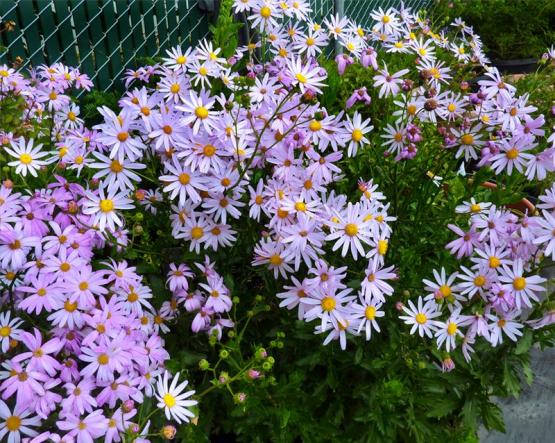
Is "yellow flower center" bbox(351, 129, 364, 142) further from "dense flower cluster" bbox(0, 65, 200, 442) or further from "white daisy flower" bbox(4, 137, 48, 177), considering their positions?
"white daisy flower" bbox(4, 137, 48, 177)

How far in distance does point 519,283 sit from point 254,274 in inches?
31.2

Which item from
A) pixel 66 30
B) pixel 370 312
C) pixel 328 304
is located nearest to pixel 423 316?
pixel 370 312

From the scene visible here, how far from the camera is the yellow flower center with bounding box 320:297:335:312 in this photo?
1.48 meters

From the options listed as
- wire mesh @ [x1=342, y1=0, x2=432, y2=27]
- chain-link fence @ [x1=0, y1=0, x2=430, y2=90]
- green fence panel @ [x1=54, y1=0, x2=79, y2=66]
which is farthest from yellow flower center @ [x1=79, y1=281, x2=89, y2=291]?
wire mesh @ [x1=342, y1=0, x2=432, y2=27]

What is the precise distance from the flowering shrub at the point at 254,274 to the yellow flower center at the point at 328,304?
0.01 meters

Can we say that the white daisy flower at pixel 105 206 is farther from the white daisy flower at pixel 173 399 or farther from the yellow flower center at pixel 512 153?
the yellow flower center at pixel 512 153

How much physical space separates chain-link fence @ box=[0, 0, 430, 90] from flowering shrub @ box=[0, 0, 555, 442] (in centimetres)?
79

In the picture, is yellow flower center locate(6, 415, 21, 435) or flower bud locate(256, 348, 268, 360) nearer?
yellow flower center locate(6, 415, 21, 435)

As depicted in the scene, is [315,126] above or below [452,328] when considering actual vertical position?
above

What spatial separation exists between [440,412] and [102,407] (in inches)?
37.8

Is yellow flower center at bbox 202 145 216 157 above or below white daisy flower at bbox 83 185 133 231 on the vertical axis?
above

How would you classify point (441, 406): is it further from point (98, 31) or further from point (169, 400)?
point (98, 31)

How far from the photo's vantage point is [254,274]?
1892mm

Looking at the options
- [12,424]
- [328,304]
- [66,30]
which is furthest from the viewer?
[66,30]
